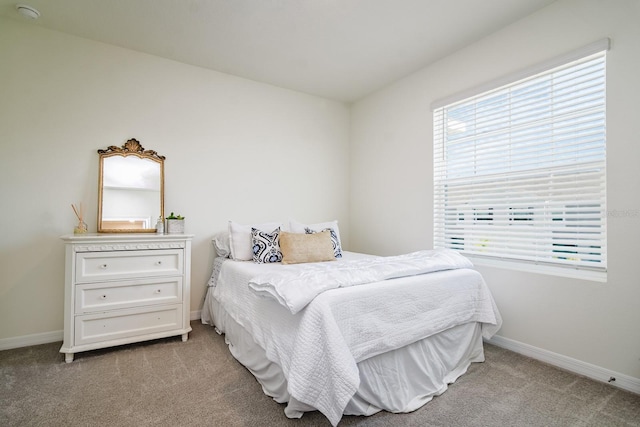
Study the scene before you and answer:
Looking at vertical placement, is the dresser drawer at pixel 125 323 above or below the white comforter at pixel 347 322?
below

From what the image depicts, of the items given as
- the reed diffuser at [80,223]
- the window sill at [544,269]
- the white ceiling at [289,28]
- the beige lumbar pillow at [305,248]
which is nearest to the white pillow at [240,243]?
the beige lumbar pillow at [305,248]

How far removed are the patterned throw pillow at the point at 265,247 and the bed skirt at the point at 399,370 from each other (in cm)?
65

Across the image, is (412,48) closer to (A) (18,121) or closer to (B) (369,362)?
(B) (369,362)

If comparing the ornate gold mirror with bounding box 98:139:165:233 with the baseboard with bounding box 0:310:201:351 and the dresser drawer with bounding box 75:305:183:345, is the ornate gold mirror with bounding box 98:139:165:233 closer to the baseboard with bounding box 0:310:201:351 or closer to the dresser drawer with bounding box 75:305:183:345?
the dresser drawer with bounding box 75:305:183:345

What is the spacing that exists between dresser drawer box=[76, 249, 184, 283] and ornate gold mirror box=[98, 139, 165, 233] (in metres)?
0.49

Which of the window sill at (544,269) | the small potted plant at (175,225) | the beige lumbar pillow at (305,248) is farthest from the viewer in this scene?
the small potted plant at (175,225)

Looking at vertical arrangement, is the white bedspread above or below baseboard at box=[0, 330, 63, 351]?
above

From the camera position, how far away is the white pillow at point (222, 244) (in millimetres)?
3057

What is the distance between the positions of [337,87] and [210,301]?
2.80m

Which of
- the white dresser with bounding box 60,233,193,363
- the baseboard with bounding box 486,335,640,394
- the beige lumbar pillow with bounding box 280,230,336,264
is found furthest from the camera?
the beige lumbar pillow with bounding box 280,230,336,264

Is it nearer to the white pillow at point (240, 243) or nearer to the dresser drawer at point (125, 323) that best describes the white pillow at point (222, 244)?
the white pillow at point (240, 243)

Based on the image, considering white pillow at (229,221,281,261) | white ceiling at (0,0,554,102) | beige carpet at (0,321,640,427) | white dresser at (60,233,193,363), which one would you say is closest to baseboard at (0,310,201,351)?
beige carpet at (0,321,640,427)

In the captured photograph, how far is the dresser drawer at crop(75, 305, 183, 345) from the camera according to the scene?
7.46 feet

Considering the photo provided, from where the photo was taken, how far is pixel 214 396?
180 centimetres
